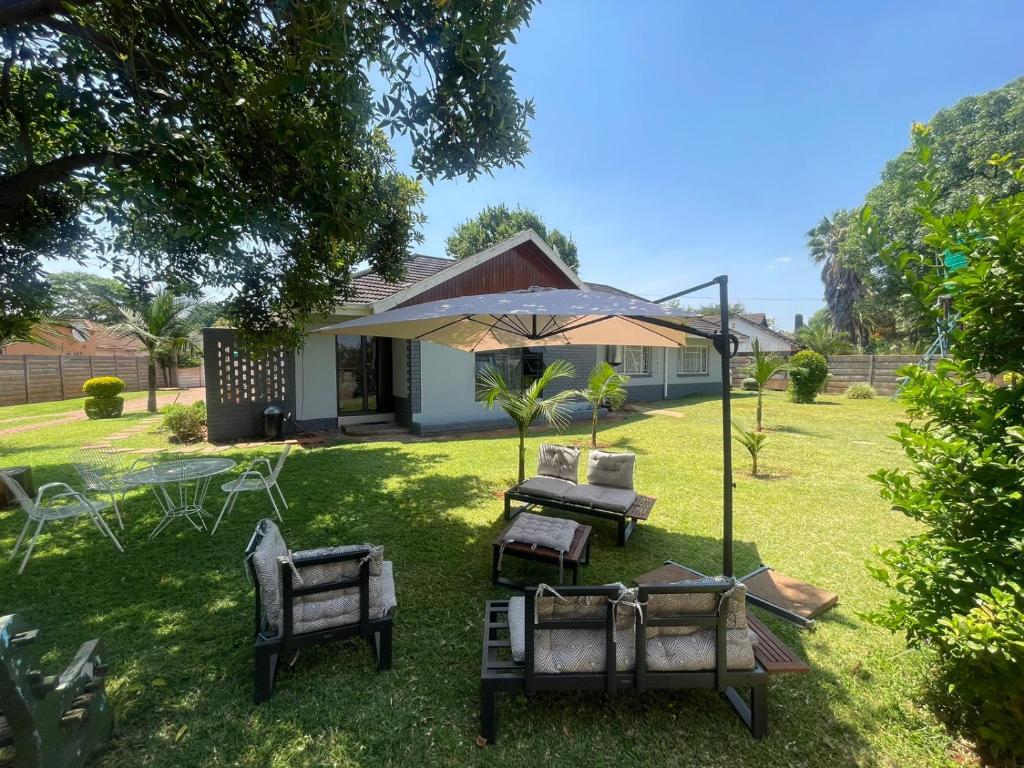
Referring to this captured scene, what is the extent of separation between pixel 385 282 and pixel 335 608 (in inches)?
326

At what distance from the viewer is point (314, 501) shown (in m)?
6.18

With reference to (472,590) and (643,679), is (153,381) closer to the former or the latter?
(472,590)

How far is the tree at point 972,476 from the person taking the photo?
1927 millimetres

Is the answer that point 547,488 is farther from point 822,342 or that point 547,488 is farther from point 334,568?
point 822,342

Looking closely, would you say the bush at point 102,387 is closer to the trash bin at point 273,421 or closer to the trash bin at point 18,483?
the trash bin at point 273,421

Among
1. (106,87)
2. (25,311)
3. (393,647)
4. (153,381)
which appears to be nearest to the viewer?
(393,647)

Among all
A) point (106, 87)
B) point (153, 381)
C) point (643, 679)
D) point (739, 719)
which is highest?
point (106, 87)

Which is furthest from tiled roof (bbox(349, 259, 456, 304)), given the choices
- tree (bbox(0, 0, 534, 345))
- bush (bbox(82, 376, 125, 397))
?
bush (bbox(82, 376, 125, 397))

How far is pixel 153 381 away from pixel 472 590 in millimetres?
16513

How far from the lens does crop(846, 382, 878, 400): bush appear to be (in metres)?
19.1

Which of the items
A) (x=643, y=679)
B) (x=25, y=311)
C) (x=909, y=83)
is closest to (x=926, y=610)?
(x=643, y=679)

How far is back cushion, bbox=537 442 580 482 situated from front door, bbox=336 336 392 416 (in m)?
7.79

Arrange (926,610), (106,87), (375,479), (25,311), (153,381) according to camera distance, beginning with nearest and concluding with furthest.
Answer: (926,610)
(106,87)
(25,311)
(375,479)
(153,381)

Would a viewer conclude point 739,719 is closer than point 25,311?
Yes
